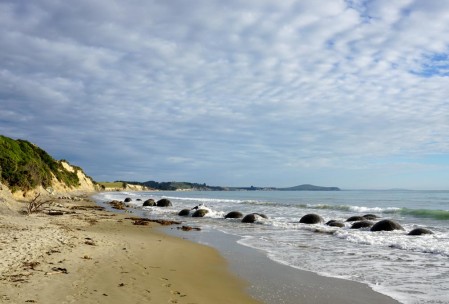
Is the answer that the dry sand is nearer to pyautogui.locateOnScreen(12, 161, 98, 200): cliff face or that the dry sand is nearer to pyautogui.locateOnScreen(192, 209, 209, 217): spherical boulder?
pyautogui.locateOnScreen(192, 209, 209, 217): spherical boulder

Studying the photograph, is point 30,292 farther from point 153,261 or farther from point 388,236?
point 388,236

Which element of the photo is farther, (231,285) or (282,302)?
(231,285)

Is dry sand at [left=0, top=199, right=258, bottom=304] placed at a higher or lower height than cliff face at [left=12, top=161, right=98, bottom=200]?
lower

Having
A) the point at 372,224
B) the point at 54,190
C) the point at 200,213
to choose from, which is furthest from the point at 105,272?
the point at 54,190

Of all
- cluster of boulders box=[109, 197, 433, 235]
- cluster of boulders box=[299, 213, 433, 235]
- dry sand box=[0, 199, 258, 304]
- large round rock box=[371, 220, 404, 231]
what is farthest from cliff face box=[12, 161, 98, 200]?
large round rock box=[371, 220, 404, 231]

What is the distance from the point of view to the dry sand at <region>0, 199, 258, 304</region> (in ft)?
24.5

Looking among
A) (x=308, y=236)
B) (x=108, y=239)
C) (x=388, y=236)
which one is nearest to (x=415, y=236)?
(x=388, y=236)

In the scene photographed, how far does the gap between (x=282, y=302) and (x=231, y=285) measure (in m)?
1.82

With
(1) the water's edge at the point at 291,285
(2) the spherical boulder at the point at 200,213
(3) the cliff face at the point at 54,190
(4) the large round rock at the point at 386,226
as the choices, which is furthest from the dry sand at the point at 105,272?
(3) the cliff face at the point at 54,190

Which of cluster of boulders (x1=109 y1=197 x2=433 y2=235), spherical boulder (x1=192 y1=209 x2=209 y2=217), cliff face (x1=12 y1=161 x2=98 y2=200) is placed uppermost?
cliff face (x1=12 y1=161 x2=98 y2=200)

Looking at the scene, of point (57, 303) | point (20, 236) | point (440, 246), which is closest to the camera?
point (57, 303)

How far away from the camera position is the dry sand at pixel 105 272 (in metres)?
7.47

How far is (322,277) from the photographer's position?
33.0ft

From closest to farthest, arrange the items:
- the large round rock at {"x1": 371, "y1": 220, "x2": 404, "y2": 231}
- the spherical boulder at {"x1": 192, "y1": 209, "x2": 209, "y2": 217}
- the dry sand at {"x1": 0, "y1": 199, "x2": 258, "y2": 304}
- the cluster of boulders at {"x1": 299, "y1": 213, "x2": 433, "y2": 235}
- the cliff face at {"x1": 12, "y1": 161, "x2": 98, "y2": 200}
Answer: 1. the dry sand at {"x1": 0, "y1": 199, "x2": 258, "y2": 304}
2. the cluster of boulders at {"x1": 299, "y1": 213, "x2": 433, "y2": 235}
3. the large round rock at {"x1": 371, "y1": 220, "x2": 404, "y2": 231}
4. the spherical boulder at {"x1": 192, "y1": 209, "x2": 209, "y2": 217}
5. the cliff face at {"x1": 12, "y1": 161, "x2": 98, "y2": 200}
